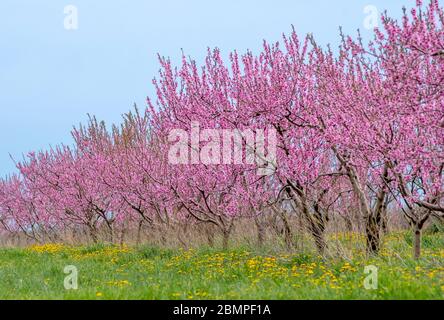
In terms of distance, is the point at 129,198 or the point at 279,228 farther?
the point at 129,198

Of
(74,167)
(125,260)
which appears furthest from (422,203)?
(74,167)

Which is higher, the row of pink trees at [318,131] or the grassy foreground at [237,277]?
the row of pink trees at [318,131]

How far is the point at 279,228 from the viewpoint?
15.7 m

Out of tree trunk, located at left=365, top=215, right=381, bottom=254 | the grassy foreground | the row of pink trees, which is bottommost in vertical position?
the grassy foreground

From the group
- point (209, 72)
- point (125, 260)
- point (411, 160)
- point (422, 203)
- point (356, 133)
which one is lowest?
point (125, 260)

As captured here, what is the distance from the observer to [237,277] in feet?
30.1

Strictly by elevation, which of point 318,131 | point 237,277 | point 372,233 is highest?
point 318,131

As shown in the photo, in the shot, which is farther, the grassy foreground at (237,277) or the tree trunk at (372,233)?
the tree trunk at (372,233)

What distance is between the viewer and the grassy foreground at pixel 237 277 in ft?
22.0

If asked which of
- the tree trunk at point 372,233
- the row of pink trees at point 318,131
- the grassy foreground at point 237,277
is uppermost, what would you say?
the row of pink trees at point 318,131

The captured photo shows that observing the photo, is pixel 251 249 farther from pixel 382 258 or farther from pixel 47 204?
pixel 47 204

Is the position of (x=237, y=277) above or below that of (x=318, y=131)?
below

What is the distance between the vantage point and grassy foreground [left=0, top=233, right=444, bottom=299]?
22.0 feet
